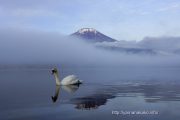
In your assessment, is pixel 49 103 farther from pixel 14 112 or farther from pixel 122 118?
pixel 122 118

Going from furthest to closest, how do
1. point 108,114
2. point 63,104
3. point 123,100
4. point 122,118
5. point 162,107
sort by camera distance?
point 123,100 → point 63,104 → point 162,107 → point 108,114 → point 122,118

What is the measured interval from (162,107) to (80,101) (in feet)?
24.8

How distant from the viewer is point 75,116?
2509 cm

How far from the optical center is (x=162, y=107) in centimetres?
2889

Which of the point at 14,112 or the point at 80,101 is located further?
the point at 80,101

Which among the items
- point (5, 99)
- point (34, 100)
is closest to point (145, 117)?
point (34, 100)

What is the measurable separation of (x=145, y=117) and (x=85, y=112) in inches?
168

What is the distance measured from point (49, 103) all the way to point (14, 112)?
5.34 m

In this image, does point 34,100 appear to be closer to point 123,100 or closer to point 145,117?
point 123,100

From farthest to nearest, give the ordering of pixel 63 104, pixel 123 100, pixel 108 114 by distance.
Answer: pixel 123 100 → pixel 63 104 → pixel 108 114

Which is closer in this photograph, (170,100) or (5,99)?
(170,100)

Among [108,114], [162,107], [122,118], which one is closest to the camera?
[122,118]

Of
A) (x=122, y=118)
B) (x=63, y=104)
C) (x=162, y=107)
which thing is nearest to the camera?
(x=122, y=118)

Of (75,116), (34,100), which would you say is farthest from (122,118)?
(34,100)
